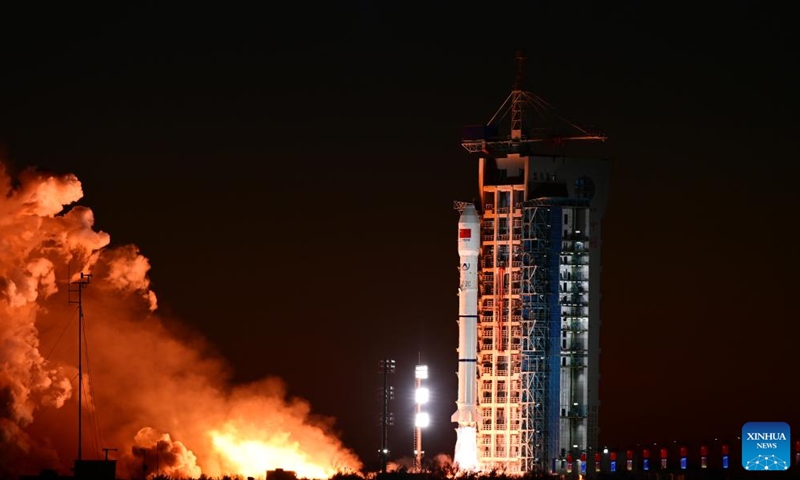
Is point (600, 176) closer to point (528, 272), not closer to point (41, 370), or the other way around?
point (528, 272)

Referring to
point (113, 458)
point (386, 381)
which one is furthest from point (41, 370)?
point (386, 381)

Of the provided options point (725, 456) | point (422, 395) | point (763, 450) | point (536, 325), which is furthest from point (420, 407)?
point (763, 450)

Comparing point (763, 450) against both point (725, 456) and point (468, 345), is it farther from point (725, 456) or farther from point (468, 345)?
point (468, 345)

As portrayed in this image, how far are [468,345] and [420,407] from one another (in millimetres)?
5047

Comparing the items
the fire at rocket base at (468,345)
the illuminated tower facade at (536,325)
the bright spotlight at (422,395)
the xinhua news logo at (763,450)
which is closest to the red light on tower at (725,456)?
the illuminated tower facade at (536,325)

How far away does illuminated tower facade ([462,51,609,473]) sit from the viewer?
151250mm

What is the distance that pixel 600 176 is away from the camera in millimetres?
155500

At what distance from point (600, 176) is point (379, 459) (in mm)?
21953

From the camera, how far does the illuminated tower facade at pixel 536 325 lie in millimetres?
151250

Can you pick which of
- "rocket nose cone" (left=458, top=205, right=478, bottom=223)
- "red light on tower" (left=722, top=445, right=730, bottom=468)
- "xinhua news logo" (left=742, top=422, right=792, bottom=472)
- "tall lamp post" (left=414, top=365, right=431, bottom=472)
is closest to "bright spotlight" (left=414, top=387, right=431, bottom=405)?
"tall lamp post" (left=414, top=365, right=431, bottom=472)

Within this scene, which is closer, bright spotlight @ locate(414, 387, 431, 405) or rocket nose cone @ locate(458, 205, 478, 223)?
rocket nose cone @ locate(458, 205, 478, 223)

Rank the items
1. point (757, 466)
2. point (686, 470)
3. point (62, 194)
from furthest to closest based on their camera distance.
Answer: point (686, 470) < point (62, 194) < point (757, 466)

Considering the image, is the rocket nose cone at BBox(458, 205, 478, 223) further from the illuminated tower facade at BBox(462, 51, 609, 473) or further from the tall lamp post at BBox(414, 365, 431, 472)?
the tall lamp post at BBox(414, 365, 431, 472)

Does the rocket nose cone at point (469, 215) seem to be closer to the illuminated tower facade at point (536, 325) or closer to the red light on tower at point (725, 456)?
the illuminated tower facade at point (536, 325)
